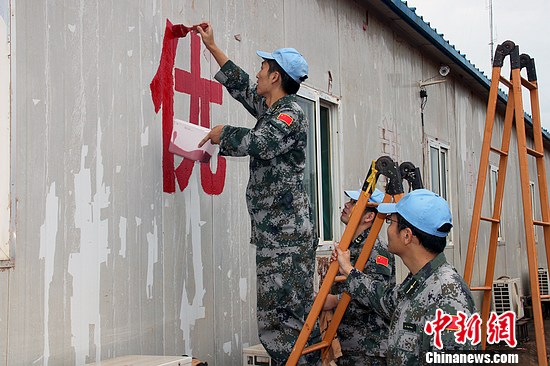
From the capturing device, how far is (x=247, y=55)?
16.8 feet

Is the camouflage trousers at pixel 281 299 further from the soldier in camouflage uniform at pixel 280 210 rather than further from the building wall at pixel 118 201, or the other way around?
the building wall at pixel 118 201

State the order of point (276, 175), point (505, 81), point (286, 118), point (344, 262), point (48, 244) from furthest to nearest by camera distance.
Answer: point (505, 81) → point (276, 175) → point (286, 118) → point (344, 262) → point (48, 244)

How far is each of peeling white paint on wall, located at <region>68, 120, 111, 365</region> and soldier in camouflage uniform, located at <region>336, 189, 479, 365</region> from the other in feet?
4.92

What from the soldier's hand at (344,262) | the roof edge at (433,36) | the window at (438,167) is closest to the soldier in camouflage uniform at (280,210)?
the soldier's hand at (344,262)

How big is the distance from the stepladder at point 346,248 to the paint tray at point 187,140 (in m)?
1.00

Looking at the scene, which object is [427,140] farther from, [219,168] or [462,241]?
[219,168]

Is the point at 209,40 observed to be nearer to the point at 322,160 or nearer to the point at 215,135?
the point at 215,135

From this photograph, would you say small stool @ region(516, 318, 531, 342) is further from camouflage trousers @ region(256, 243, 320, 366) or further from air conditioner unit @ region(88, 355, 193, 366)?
air conditioner unit @ region(88, 355, 193, 366)

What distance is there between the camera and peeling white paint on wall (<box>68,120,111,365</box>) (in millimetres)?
3406

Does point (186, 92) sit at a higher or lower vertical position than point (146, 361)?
higher

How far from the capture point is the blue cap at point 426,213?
2945 mm

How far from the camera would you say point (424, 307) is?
2.79 metres

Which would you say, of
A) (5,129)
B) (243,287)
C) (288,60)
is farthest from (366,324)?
(5,129)

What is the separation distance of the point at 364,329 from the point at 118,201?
1847 mm
